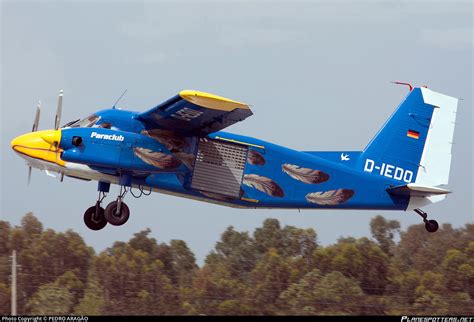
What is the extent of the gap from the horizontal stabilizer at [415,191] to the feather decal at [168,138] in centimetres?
558

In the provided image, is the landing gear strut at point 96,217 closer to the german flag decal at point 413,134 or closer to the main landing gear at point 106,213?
the main landing gear at point 106,213

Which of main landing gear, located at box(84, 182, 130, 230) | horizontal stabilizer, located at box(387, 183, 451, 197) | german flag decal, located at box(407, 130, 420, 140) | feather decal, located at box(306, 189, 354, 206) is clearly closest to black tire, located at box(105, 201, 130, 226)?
main landing gear, located at box(84, 182, 130, 230)

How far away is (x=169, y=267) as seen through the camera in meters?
49.8

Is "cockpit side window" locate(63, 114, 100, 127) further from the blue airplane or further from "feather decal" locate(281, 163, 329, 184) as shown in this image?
"feather decal" locate(281, 163, 329, 184)

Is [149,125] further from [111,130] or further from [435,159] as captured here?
[435,159]

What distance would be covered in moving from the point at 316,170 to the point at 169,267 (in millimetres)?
22505

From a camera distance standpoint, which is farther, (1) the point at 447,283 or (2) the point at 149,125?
(1) the point at 447,283

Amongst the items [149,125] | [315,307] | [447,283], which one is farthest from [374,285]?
[149,125]

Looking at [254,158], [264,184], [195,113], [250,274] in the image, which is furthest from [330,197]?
[250,274]

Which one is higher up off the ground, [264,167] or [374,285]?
[264,167]

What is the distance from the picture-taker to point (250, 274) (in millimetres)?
46688

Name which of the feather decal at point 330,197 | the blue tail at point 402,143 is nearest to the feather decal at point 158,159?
the feather decal at point 330,197

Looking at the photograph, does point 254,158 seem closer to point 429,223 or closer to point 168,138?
point 168,138

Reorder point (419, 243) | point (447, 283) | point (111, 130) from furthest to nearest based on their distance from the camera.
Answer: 1. point (419, 243)
2. point (447, 283)
3. point (111, 130)
